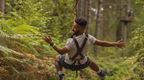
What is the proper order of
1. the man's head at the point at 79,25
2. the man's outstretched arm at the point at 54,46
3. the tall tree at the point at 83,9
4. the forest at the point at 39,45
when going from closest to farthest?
the man's outstretched arm at the point at 54,46, the man's head at the point at 79,25, the forest at the point at 39,45, the tall tree at the point at 83,9

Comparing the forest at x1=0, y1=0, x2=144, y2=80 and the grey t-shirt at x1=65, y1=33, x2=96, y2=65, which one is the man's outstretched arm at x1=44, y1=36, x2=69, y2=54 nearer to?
the grey t-shirt at x1=65, y1=33, x2=96, y2=65

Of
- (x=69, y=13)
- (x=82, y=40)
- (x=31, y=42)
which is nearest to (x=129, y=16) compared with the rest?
(x=69, y=13)

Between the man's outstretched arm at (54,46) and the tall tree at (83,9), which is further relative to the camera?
the tall tree at (83,9)

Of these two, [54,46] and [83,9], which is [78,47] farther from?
[83,9]

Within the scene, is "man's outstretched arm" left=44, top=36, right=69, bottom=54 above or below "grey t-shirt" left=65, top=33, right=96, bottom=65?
above

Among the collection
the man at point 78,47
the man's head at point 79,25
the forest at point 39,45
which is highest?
the man's head at point 79,25

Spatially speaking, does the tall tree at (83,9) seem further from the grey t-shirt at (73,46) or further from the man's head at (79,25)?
the man's head at (79,25)

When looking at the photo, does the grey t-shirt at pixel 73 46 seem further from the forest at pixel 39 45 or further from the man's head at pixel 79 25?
the forest at pixel 39 45

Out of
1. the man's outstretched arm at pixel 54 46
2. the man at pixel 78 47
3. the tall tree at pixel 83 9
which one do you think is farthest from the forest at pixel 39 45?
the man's outstretched arm at pixel 54 46

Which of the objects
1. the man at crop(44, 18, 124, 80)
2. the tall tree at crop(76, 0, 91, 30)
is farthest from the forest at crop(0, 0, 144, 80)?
the man at crop(44, 18, 124, 80)

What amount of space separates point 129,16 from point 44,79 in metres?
20.2

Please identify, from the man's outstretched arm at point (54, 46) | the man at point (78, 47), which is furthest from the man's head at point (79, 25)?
the man's outstretched arm at point (54, 46)

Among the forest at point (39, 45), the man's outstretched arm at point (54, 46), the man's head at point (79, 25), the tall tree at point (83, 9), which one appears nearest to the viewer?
the man's outstretched arm at point (54, 46)

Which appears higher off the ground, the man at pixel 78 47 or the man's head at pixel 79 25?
the man's head at pixel 79 25
